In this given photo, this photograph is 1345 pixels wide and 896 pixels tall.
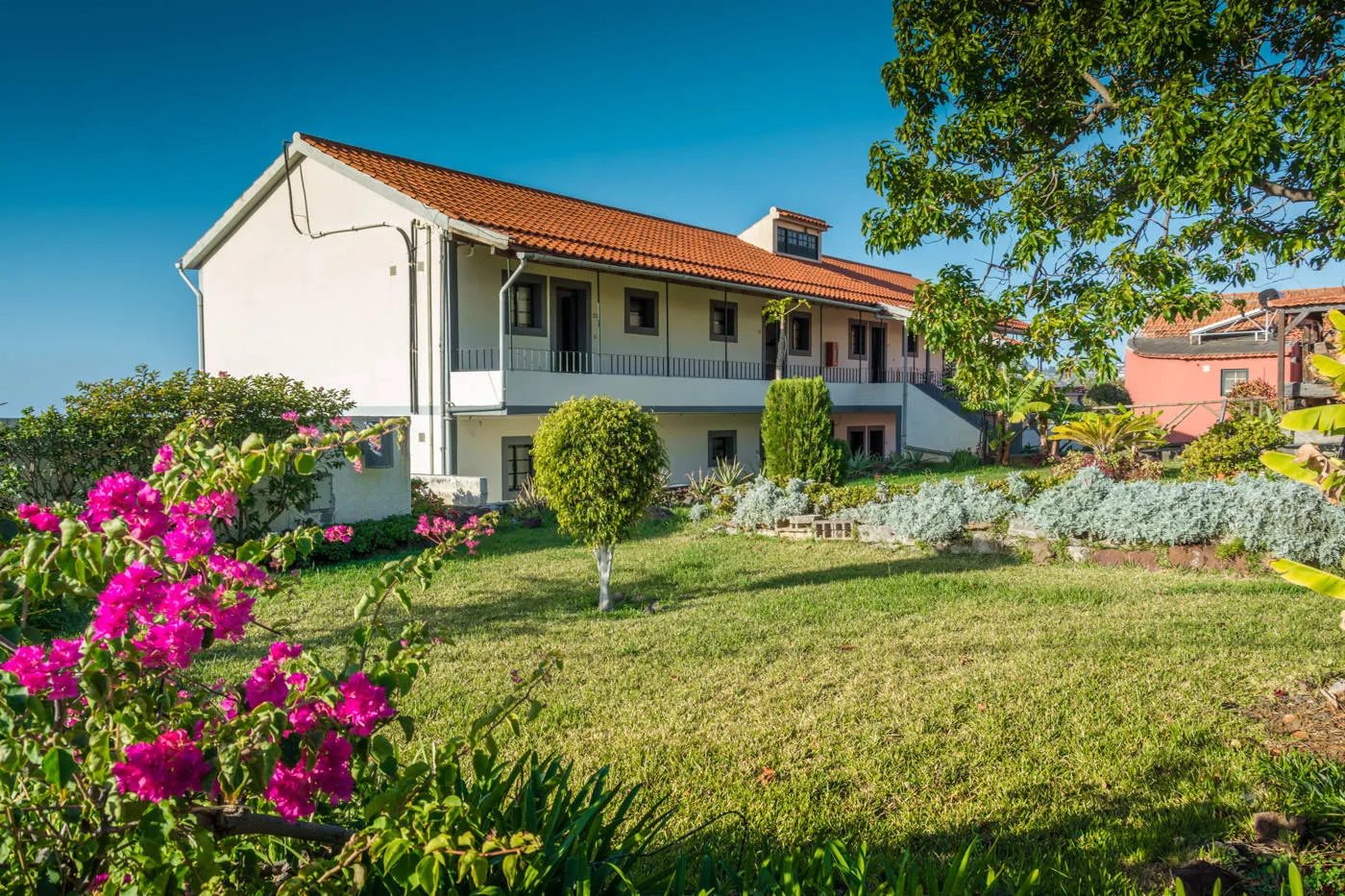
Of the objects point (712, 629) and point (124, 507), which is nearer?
point (124, 507)

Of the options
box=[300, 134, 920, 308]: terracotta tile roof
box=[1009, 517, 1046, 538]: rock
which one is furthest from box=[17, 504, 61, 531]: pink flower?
box=[300, 134, 920, 308]: terracotta tile roof

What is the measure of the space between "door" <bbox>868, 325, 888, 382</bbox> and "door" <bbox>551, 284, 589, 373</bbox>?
12.6 meters

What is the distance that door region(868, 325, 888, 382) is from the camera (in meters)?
28.7

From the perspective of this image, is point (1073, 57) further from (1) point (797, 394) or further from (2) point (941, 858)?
(1) point (797, 394)

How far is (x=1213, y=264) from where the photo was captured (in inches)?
297

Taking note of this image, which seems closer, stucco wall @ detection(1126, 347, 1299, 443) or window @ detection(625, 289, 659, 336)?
window @ detection(625, 289, 659, 336)

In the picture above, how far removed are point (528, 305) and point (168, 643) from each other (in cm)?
1698

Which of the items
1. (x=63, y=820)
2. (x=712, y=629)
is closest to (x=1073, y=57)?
(x=712, y=629)

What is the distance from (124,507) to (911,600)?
7660 mm

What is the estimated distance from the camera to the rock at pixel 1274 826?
348 cm

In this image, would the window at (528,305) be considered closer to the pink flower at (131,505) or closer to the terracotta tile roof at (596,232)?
the terracotta tile roof at (596,232)

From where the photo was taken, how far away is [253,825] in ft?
6.75

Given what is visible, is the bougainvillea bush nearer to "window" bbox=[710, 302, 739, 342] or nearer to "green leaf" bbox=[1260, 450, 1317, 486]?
"green leaf" bbox=[1260, 450, 1317, 486]

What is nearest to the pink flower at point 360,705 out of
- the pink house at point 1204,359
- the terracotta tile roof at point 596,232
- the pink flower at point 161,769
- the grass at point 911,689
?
the pink flower at point 161,769
